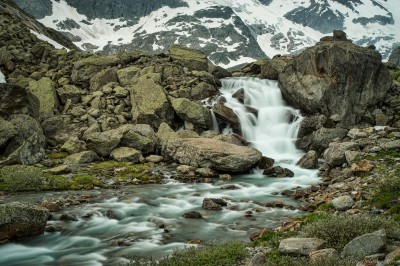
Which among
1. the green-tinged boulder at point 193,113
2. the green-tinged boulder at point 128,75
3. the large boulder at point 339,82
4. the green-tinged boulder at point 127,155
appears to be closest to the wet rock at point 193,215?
the green-tinged boulder at point 127,155

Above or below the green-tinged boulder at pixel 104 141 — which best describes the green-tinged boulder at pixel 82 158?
below

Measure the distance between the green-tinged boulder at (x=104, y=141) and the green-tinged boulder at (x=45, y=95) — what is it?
7046mm

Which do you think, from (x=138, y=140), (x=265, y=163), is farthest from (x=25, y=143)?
(x=265, y=163)

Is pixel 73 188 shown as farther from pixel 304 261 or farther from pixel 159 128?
pixel 304 261

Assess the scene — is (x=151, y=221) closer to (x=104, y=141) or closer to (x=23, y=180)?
(x=23, y=180)

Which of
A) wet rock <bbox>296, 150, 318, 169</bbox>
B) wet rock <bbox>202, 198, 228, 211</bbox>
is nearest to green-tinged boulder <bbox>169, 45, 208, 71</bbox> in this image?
wet rock <bbox>296, 150, 318, 169</bbox>

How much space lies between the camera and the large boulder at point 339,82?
35062mm

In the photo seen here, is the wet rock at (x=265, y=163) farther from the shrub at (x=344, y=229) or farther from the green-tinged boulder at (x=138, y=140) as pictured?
the shrub at (x=344, y=229)

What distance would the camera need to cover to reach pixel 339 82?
35.4m

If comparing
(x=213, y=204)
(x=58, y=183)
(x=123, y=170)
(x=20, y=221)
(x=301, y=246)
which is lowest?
(x=123, y=170)

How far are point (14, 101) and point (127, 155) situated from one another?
383 inches

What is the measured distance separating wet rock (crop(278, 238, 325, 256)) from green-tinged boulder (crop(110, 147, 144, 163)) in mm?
18814

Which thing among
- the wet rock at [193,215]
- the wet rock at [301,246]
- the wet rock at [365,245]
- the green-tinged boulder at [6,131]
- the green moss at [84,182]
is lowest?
the green moss at [84,182]

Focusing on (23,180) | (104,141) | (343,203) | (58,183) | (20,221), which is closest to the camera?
(20,221)
